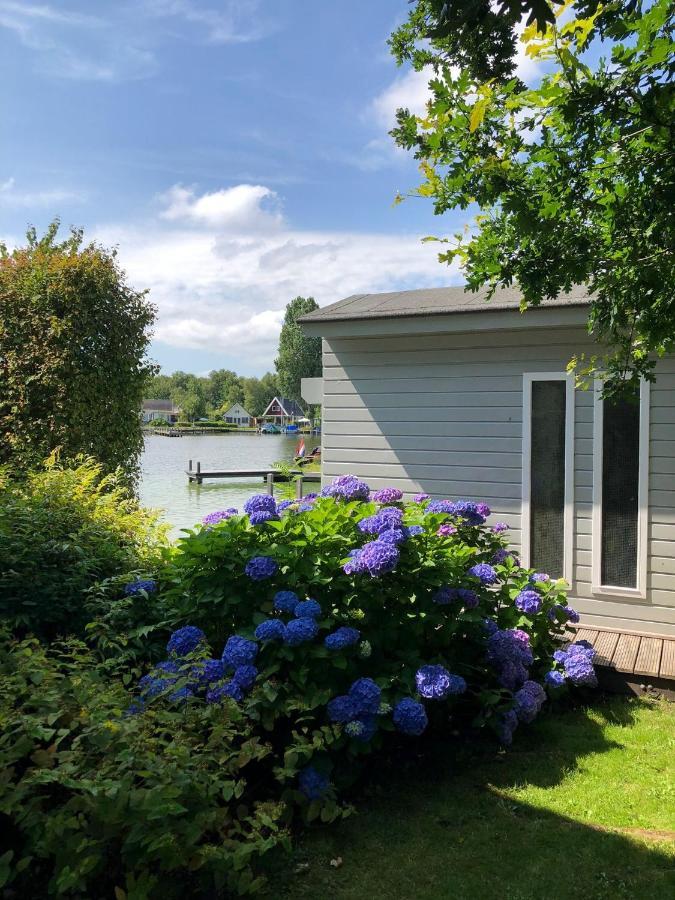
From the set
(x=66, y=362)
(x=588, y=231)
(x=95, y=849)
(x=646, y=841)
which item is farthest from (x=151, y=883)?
(x=66, y=362)

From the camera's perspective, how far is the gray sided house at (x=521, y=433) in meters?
4.86

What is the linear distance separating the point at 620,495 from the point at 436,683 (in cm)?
281

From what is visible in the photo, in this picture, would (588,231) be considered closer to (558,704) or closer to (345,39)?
(558,704)

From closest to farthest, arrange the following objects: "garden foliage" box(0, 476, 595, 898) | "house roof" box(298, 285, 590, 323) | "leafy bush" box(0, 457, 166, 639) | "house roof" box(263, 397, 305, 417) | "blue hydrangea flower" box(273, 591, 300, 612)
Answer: "garden foliage" box(0, 476, 595, 898) < "blue hydrangea flower" box(273, 591, 300, 612) < "leafy bush" box(0, 457, 166, 639) < "house roof" box(298, 285, 590, 323) < "house roof" box(263, 397, 305, 417)

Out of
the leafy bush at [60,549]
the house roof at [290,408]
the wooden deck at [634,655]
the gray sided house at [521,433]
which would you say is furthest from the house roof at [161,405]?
the wooden deck at [634,655]

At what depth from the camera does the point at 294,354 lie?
65188mm

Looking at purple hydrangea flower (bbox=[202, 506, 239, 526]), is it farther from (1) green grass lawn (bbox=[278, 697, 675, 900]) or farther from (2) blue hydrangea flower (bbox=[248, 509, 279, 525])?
(1) green grass lawn (bbox=[278, 697, 675, 900])

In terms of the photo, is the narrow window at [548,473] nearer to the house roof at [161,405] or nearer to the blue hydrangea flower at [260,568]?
the blue hydrangea flower at [260,568]

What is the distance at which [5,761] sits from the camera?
192 centimetres

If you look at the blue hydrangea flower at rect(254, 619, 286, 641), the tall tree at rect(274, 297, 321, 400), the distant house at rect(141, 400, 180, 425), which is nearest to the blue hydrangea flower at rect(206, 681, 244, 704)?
the blue hydrangea flower at rect(254, 619, 286, 641)

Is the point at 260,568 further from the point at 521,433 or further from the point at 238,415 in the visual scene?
the point at 238,415

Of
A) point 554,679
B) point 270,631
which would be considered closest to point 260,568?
point 270,631

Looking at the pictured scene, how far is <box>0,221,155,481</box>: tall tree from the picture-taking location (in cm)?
778

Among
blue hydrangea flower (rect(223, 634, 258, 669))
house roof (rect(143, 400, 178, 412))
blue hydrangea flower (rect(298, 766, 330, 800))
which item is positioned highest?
house roof (rect(143, 400, 178, 412))
